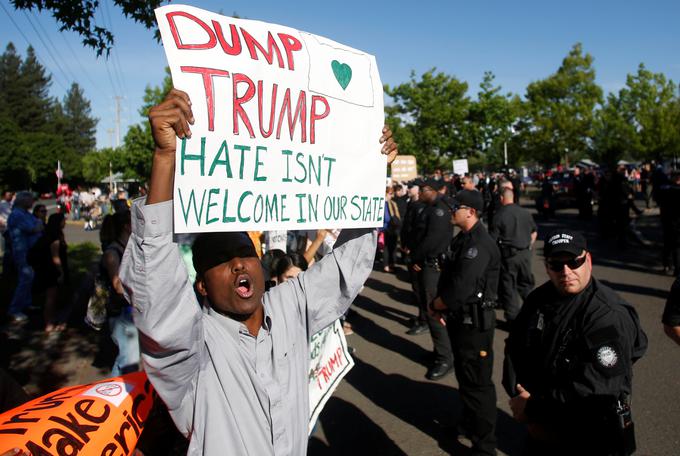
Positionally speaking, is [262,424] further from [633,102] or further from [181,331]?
[633,102]

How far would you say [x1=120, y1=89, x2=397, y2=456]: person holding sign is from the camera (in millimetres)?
1617

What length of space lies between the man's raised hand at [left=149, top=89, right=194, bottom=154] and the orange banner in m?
1.10

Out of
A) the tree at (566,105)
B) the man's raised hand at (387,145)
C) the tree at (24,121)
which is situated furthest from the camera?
the tree at (24,121)

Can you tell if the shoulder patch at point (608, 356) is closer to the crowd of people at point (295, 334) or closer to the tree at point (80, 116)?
the crowd of people at point (295, 334)

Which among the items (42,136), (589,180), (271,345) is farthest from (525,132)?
(42,136)

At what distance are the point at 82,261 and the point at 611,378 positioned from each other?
1394 centimetres

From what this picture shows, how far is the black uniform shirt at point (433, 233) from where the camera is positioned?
6.85 meters

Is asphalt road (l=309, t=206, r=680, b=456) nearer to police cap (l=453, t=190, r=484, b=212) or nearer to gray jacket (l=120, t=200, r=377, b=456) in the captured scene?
police cap (l=453, t=190, r=484, b=212)

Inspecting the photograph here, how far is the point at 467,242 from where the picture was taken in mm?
4539

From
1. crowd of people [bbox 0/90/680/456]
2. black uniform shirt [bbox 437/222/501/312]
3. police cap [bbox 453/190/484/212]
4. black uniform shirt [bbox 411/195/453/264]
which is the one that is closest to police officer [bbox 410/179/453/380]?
black uniform shirt [bbox 411/195/453/264]

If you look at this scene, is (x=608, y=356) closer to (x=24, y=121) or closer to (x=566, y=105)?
(x=566, y=105)

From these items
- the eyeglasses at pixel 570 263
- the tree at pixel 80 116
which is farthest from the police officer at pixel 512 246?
the tree at pixel 80 116

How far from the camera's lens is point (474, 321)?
4258 millimetres

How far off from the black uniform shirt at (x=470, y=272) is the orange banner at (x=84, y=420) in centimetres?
265
